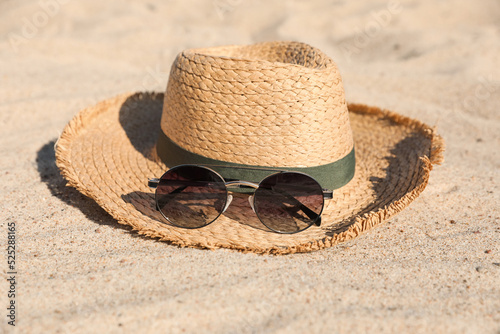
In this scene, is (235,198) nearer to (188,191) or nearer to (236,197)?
(236,197)

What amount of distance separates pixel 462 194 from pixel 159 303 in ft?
7.20

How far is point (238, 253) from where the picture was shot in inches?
77.2

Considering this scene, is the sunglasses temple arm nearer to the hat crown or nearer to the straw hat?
the straw hat

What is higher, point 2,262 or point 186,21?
point 186,21

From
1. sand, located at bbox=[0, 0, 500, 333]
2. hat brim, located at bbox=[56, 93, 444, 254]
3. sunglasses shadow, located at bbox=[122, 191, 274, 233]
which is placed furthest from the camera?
sunglasses shadow, located at bbox=[122, 191, 274, 233]

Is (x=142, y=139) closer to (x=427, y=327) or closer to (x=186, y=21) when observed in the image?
(x=427, y=327)

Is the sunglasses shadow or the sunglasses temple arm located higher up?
the sunglasses temple arm

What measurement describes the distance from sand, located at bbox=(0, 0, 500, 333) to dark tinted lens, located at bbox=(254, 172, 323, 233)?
195mm

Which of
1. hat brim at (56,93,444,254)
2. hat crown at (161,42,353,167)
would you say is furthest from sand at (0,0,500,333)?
hat crown at (161,42,353,167)

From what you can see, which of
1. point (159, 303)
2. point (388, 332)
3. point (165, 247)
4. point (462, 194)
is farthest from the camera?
point (462, 194)

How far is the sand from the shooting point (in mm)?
1549

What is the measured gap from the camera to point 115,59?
19.3 feet

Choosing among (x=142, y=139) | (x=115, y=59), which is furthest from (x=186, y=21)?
(x=142, y=139)

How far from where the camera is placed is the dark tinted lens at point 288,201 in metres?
2.10
